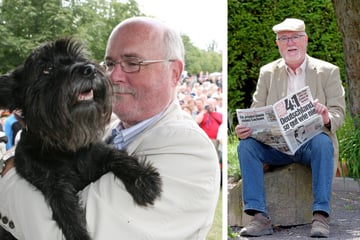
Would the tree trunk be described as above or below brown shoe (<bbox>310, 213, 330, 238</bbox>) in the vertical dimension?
above

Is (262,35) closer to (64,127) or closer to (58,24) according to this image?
(58,24)

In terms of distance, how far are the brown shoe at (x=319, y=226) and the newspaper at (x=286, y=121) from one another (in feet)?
1.50

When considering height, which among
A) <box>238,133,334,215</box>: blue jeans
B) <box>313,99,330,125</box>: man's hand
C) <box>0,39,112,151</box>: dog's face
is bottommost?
<box>238,133,334,215</box>: blue jeans

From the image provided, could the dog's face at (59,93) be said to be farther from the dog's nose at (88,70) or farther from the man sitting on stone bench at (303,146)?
the man sitting on stone bench at (303,146)

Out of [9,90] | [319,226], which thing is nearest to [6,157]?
[9,90]

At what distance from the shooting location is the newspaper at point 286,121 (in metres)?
4.06

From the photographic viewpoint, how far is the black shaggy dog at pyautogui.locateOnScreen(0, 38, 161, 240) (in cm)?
181

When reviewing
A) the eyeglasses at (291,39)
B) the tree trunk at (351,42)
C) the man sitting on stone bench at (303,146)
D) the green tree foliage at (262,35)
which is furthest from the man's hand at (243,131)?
the green tree foliage at (262,35)

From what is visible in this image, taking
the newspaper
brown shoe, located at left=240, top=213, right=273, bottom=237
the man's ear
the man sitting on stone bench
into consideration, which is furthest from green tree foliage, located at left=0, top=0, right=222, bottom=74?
brown shoe, located at left=240, top=213, right=273, bottom=237

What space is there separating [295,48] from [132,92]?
298cm

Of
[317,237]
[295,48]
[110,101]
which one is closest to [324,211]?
[317,237]

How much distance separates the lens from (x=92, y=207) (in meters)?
1.84

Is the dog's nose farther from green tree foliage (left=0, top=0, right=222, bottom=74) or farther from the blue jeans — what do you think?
the blue jeans

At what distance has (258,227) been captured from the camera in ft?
15.0
